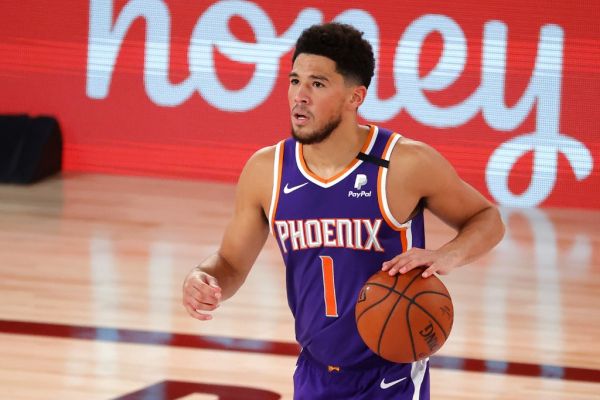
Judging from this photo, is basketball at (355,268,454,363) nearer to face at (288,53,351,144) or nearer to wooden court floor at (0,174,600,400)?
face at (288,53,351,144)

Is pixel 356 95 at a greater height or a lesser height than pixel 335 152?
greater

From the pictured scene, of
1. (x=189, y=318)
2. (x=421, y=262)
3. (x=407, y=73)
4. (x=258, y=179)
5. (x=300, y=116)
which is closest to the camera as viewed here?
(x=421, y=262)

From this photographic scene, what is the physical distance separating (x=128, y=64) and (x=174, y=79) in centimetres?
41

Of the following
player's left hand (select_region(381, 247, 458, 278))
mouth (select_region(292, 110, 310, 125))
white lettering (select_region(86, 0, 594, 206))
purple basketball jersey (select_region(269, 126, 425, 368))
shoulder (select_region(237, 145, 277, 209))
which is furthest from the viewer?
white lettering (select_region(86, 0, 594, 206))

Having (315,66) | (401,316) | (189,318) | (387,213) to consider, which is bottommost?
(189,318)

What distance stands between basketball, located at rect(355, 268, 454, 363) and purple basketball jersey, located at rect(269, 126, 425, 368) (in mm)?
128

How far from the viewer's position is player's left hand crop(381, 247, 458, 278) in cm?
306

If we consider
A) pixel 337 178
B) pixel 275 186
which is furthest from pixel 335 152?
pixel 275 186

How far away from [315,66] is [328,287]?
0.60 metres

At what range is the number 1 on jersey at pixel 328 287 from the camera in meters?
3.26

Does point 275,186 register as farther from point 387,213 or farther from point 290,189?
point 387,213

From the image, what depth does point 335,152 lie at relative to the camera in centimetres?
334

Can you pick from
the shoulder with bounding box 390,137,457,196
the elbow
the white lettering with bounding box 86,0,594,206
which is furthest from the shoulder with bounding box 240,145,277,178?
the white lettering with bounding box 86,0,594,206

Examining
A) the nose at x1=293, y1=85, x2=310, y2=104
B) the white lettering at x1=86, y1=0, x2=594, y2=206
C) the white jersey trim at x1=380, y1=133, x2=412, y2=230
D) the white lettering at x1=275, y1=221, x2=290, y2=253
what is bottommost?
the white lettering at x1=275, y1=221, x2=290, y2=253
